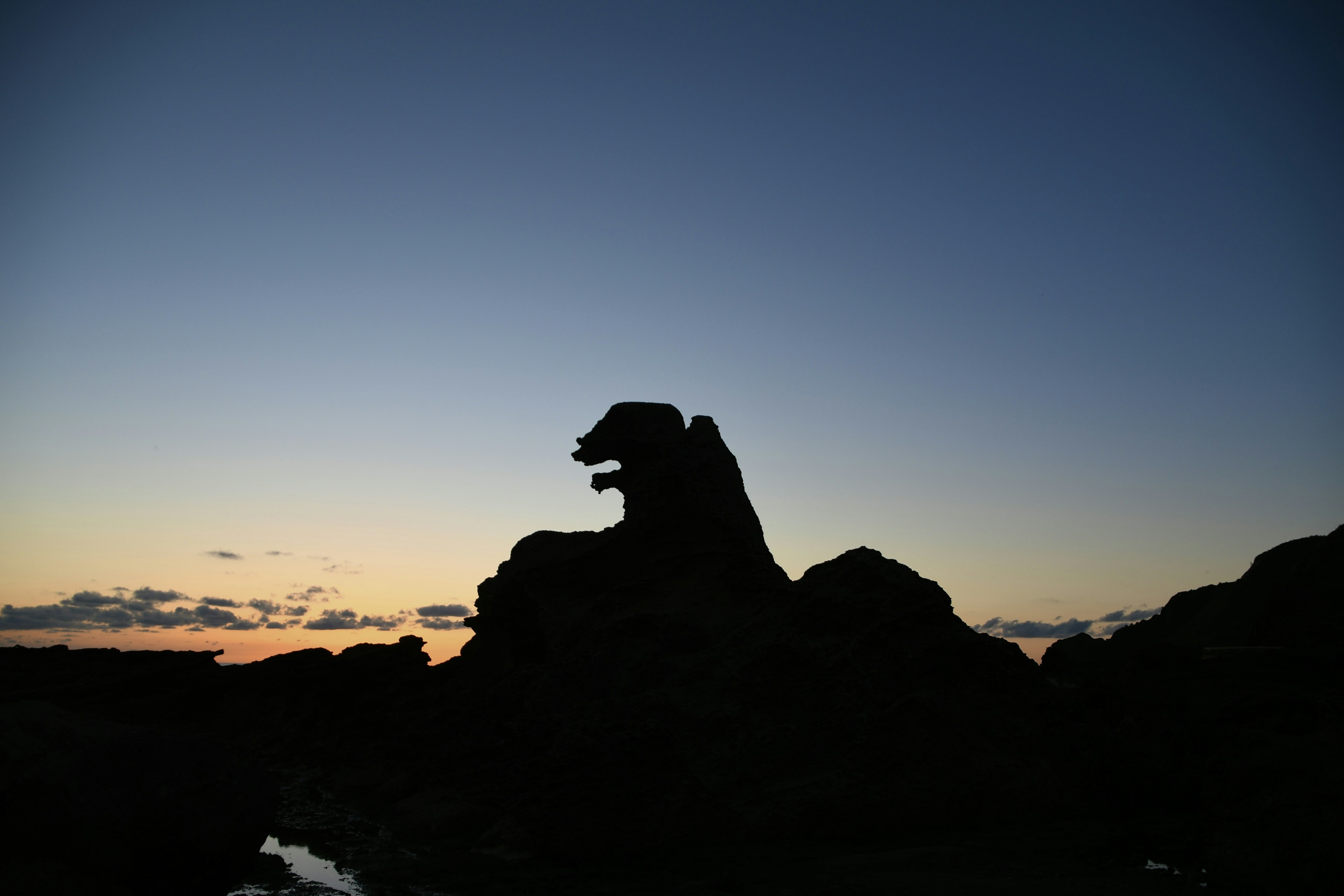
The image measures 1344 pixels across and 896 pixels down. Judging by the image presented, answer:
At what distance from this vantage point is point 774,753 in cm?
960

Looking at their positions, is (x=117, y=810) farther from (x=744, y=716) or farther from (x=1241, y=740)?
(x=1241, y=740)

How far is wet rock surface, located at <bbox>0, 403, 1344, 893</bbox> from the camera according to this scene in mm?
6859

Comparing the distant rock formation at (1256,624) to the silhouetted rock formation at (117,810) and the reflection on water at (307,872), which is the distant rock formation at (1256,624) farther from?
the silhouetted rock formation at (117,810)

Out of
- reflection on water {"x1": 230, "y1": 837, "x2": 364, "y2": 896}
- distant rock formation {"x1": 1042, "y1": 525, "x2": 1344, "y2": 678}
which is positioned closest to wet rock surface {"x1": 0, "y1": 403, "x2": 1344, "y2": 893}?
reflection on water {"x1": 230, "y1": 837, "x2": 364, "y2": 896}

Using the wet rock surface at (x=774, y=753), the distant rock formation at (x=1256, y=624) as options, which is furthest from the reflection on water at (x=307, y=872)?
the distant rock formation at (x=1256, y=624)

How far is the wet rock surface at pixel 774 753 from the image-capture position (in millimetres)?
6859

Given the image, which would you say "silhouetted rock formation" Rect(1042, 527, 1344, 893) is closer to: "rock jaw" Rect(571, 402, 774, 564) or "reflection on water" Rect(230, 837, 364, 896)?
"rock jaw" Rect(571, 402, 774, 564)

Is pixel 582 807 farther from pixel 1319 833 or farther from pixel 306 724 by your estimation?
pixel 306 724

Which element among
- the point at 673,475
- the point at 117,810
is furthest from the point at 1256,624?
the point at 117,810

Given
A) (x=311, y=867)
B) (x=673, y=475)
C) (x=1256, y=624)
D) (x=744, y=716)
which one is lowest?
(x=311, y=867)

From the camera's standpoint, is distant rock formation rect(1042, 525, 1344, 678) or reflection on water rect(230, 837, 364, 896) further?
distant rock formation rect(1042, 525, 1344, 678)

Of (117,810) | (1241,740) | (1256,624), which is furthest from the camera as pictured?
(1256,624)

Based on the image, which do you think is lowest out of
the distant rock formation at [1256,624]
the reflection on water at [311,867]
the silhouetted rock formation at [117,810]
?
the reflection on water at [311,867]

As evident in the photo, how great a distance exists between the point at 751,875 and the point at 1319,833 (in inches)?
164
